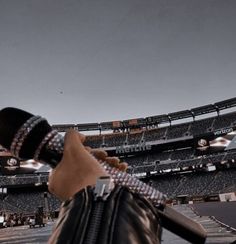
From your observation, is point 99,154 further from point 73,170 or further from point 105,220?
point 105,220

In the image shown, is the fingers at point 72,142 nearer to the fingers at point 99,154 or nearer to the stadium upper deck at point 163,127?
the fingers at point 99,154

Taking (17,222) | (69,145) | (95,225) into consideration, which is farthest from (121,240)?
(17,222)

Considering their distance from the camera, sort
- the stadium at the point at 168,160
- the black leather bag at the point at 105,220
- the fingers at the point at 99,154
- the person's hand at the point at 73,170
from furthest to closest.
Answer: the stadium at the point at 168,160 < the fingers at the point at 99,154 < the person's hand at the point at 73,170 < the black leather bag at the point at 105,220

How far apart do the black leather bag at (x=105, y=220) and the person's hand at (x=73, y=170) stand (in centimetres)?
8

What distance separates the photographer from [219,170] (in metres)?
51.1

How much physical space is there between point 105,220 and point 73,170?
9.3 inches

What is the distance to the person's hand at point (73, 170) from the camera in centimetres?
100

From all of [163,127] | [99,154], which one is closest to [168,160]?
[163,127]

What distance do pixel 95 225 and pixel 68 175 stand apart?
0.24 metres

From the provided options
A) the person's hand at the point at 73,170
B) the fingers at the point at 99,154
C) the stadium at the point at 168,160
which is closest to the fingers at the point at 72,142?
the person's hand at the point at 73,170

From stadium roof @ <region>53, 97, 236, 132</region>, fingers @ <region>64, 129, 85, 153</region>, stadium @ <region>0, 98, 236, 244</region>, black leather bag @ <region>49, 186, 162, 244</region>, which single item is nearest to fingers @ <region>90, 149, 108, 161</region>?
fingers @ <region>64, 129, 85, 153</region>

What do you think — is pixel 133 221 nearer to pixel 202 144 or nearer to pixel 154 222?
pixel 154 222

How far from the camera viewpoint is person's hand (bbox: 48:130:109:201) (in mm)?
1000

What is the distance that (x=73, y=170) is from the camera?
1016 millimetres
